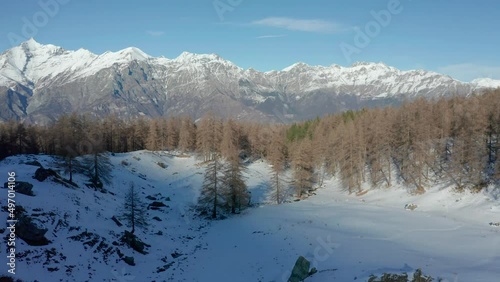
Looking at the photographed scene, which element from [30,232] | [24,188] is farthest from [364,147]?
[30,232]

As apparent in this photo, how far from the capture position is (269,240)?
37.7m

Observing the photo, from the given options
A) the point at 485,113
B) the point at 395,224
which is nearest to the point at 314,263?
the point at 395,224

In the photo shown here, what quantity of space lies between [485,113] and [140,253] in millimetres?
51074

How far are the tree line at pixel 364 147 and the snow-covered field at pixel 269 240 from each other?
4516 mm

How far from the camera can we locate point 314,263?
2767 centimetres

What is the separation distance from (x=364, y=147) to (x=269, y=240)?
133 feet

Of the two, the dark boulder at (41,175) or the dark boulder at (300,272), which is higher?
the dark boulder at (41,175)

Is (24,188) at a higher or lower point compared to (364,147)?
lower

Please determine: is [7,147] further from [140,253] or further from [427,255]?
[427,255]

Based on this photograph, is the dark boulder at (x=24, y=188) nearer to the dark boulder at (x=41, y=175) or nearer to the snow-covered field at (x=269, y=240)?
the snow-covered field at (x=269, y=240)

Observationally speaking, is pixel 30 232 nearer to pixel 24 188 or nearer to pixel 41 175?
pixel 24 188

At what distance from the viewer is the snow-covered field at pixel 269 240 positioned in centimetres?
2505

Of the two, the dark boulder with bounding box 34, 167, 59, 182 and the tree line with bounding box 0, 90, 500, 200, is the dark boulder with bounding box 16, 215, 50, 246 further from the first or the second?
the tree line with bounding box 0, 90, 500, 200

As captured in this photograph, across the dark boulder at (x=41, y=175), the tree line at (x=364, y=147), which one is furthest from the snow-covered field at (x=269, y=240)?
the tree line at (x=364, y=147)
